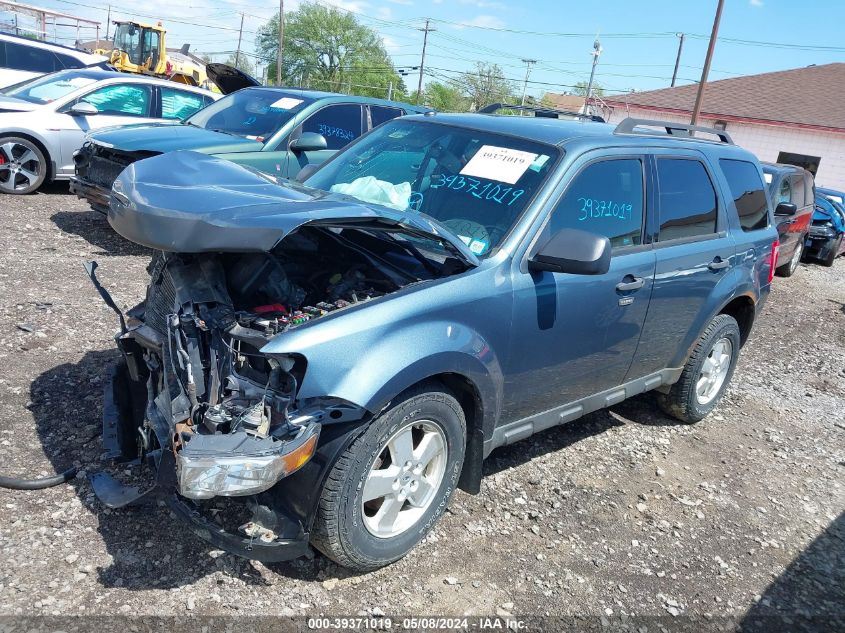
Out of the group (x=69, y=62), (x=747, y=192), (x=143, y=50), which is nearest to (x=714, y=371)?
(x=747, y=192)

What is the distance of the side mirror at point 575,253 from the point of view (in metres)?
3.19

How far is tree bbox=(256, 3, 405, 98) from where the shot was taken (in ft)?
238

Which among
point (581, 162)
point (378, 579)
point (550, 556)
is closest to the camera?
point (378, 579)

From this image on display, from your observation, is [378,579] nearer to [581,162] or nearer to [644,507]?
[644,507]

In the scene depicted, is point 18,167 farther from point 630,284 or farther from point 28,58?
point 630,284

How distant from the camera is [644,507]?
4074 mm

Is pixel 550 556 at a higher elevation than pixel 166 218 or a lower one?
lower

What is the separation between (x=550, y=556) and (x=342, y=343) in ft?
5.31

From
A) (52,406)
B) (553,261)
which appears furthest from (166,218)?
(52,406)

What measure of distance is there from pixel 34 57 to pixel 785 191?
45.3ft

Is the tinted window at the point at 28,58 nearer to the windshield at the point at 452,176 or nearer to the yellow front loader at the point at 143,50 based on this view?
the yellow front loader at the point at 143,50

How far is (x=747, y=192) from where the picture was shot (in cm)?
511

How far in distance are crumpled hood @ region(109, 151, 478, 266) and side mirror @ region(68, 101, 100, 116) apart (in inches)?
267

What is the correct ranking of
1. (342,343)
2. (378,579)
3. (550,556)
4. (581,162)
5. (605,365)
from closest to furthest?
(342,343) → (378,579) → (550,556) → (581,162) → (605,365)
